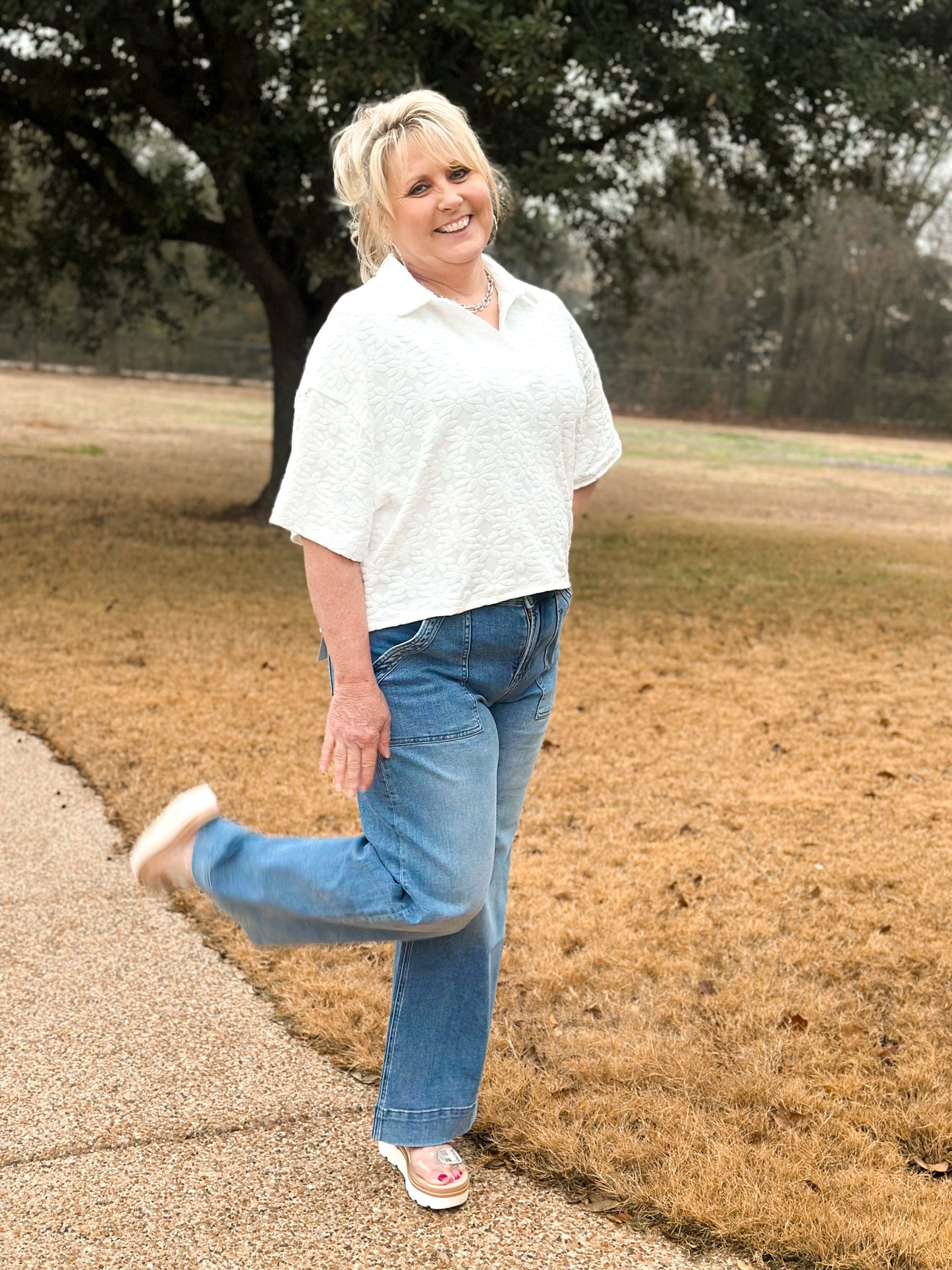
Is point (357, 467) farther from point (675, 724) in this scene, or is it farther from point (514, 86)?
point (514, 86)

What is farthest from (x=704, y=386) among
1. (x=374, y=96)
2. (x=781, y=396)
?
(x=374, y=96)

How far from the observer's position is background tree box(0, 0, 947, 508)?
28.4ft

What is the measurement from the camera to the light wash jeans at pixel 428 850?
2277 mm

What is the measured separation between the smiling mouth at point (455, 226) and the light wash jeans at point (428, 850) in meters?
0.65

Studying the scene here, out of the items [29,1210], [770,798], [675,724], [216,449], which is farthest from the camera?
[216,449]

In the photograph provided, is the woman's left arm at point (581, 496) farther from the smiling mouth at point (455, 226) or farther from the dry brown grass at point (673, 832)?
the dry brown grass at point (673, 832)

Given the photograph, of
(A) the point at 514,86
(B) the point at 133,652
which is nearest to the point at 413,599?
(B) the point at 133,652

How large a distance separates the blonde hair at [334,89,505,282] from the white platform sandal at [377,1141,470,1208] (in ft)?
5.58

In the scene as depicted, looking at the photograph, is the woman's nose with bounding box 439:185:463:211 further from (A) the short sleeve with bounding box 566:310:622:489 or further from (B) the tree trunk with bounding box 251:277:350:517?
(B) the tree trunk with bounding box 251:277:350:517

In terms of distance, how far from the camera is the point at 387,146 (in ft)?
7.53

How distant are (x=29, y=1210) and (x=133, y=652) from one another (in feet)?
16.1

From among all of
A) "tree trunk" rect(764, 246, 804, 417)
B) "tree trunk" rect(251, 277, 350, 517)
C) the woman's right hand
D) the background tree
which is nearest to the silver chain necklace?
the woman's right hand

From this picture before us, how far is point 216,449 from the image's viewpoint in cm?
2175

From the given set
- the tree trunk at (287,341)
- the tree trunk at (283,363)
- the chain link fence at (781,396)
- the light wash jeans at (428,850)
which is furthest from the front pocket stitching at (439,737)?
the chain link fence at (781,396)
